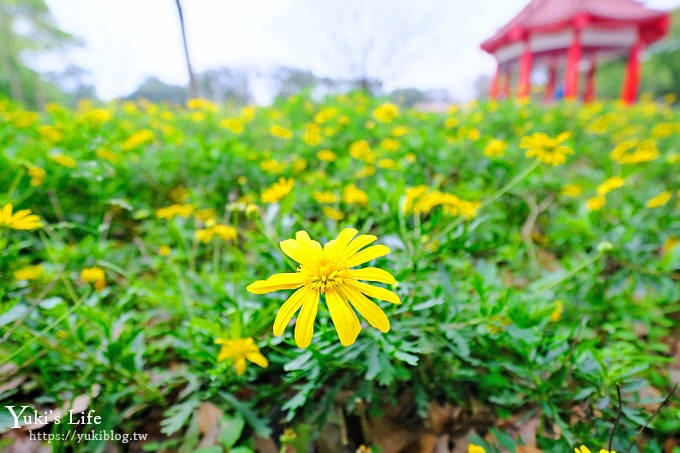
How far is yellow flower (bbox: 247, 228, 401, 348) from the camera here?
1.66ft

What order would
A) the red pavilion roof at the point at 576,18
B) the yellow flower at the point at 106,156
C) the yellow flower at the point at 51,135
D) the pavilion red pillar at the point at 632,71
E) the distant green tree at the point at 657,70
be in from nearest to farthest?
1. the yellow flower at the point at 106,156
2. the yellow flower at the point at 51,135
3. the red pavilion roof at the point at 576,18
4. the pavilion red pillar at the point at 632,71
5. the distant green tree at the point at 657,70

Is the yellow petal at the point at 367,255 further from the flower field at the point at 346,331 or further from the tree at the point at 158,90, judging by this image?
the tree at the point at 158,90

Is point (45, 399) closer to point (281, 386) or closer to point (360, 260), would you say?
point (281, 386)

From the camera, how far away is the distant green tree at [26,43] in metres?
11.4

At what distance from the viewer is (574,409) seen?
0.84m

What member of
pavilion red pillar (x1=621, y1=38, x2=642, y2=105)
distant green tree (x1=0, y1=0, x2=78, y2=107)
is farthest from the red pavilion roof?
distant green tree (x1=0, y1=0, x2=78, y2=107)

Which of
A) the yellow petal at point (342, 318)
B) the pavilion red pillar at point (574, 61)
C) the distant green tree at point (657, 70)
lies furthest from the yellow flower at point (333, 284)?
the distant green tree at point (657, 70)

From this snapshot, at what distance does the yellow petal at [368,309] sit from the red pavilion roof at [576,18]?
722cm

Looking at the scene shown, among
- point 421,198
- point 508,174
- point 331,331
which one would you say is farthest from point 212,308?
point 508,174

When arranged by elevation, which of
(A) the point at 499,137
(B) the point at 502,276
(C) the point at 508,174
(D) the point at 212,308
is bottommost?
(B) the point at 502,276

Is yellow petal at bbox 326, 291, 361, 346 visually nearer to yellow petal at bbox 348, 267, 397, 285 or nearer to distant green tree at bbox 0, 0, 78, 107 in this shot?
yellow petal at bbox 348, 267, 397, 285

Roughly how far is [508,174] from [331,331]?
1.44 meters

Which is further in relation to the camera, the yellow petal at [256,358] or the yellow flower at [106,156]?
the yellow flower at [106,156]

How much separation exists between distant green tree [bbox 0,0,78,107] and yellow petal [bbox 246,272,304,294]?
14533 millimetres
